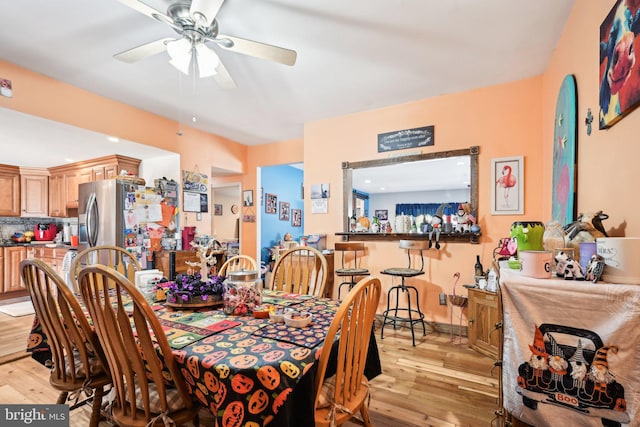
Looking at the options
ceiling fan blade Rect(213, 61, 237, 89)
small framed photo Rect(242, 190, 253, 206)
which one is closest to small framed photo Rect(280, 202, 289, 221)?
small framed photo Rect(242, 190, 253, 206)

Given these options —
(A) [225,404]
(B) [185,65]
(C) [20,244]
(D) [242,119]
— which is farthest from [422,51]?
(C) [20,244]

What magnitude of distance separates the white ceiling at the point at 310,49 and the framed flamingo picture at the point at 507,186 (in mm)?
789

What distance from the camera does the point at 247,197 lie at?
5.07 m

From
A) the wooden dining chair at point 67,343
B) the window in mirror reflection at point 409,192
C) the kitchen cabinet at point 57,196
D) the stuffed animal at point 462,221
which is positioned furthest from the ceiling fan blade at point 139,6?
the kitchen cabinet at point 57,196

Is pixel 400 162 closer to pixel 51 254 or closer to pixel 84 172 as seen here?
pixel 84 172

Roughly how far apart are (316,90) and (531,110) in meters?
2.04

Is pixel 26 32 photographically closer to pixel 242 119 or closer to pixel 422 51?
pixel 242 119

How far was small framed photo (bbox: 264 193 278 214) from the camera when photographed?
5606 mm

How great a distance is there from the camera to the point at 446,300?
306 centimetres

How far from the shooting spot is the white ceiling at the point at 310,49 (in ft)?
6.31

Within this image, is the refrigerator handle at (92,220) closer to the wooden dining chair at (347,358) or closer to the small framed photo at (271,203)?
the small framed photo at (271,203)

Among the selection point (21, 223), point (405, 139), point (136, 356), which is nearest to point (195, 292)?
point (136, 356)

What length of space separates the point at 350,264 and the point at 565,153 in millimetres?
2307

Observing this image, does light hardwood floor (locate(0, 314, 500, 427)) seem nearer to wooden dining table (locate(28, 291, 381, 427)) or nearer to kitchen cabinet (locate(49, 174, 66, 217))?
wooden dining table (locate(28, 291, 381, 427))
